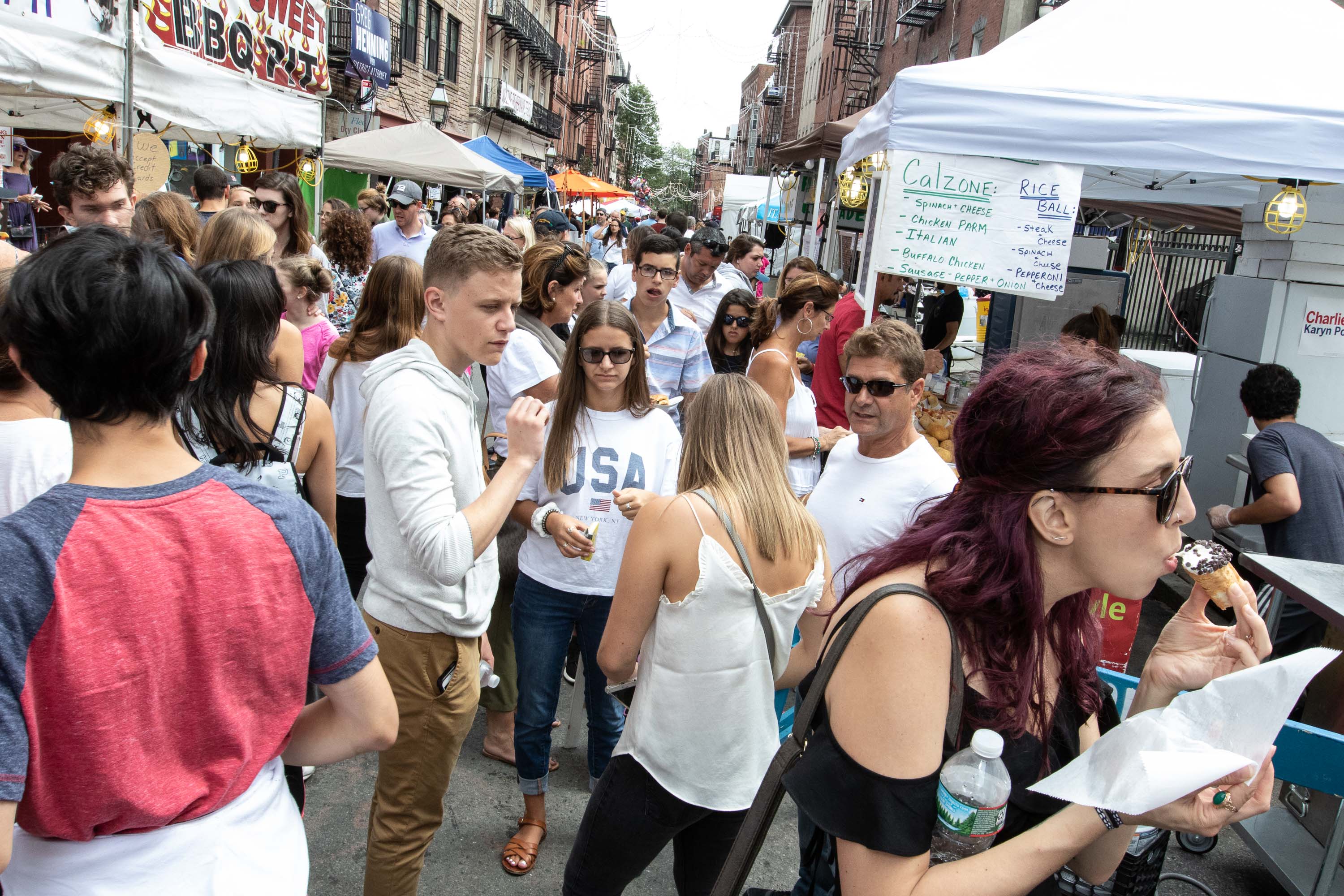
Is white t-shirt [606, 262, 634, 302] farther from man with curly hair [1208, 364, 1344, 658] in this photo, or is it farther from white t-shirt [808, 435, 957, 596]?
man with curly hair [1208, 364, 1344, 658]

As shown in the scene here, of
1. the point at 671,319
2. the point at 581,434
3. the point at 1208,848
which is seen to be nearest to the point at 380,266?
the point at 581,434

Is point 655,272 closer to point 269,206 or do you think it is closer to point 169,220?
point 169,220

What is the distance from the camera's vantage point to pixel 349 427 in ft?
11.7

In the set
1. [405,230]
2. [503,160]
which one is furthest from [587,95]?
[405,230]

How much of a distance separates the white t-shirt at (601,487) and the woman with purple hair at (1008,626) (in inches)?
62.3

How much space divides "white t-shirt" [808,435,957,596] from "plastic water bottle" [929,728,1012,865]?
1544mm

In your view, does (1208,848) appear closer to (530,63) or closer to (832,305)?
(832,305)

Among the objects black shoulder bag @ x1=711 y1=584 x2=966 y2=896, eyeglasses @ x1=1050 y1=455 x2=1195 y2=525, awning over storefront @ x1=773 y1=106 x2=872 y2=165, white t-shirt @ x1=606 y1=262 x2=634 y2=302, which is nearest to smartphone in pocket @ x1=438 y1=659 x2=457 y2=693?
black shoulder bag @ x1=711 y1=584 x2=966 y2=896

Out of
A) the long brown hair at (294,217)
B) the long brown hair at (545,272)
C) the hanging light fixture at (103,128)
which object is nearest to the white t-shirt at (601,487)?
the long brown hair at (545,272)

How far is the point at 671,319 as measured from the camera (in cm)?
490

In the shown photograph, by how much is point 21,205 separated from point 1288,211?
10.0 meters

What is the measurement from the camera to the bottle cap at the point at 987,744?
131 cm

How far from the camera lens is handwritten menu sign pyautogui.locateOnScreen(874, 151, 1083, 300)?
4.62 m

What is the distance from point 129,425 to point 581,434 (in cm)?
199
